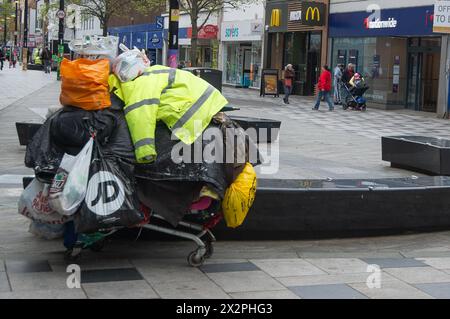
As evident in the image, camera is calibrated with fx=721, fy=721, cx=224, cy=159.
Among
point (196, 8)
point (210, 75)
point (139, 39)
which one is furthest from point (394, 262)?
point (139, 39)

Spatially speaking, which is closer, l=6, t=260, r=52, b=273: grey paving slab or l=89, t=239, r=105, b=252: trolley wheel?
l=6, t=260, r=52, b=273: grey paving slab

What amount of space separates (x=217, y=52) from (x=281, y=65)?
8.97 m

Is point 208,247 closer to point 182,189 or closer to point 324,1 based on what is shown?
point 182,189

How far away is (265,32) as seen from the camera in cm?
3719

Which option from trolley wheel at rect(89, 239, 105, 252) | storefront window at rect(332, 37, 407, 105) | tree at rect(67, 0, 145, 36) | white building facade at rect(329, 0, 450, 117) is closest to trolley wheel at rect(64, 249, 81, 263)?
trolley wheel at rect(89, 239, 105, 252)

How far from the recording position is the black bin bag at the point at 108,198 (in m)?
5.09

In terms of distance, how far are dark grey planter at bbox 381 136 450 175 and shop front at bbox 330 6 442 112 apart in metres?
14.1

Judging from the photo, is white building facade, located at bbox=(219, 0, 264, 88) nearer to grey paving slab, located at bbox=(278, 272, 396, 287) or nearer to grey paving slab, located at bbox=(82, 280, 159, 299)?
grey paving slab, located at bbox=(278, 272, 396, 287)

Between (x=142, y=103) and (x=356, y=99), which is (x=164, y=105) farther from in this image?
(x=356, y=99)

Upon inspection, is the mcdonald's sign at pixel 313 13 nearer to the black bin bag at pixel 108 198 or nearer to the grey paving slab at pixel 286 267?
the grey paving slab at pixel 286 267

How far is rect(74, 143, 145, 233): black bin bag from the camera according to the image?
5086 millimetres

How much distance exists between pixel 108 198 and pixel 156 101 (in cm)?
81


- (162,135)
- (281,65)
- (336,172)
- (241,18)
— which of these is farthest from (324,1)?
(162,135)

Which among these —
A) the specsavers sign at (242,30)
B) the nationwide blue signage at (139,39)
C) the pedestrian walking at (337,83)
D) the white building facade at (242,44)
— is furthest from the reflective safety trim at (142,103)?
the nationwide blue signage at (139,39)
